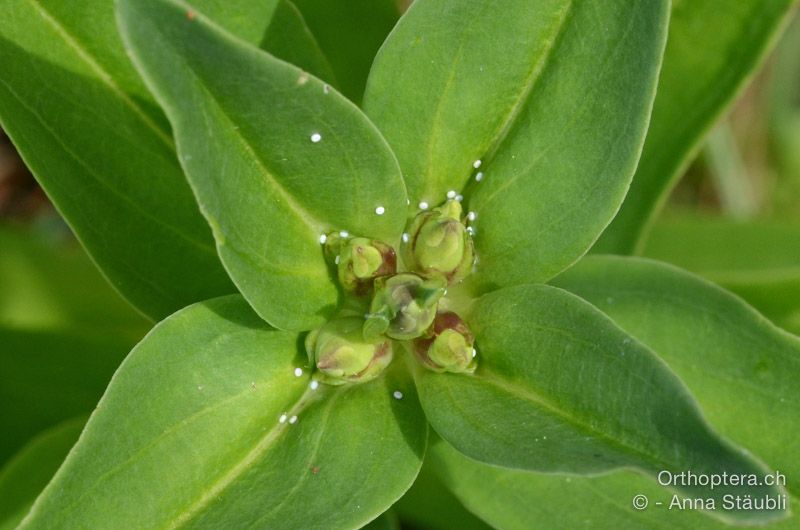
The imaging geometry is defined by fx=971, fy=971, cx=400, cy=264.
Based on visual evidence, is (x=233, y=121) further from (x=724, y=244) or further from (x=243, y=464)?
(x=724, y=244)

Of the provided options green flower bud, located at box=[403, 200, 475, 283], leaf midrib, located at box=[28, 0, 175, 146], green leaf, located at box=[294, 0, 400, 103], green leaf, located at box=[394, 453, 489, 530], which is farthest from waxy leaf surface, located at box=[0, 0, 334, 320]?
green leaf, located at box=[394, 453, 489, 530]

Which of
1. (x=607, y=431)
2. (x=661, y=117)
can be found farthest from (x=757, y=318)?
(x=661, y=117)

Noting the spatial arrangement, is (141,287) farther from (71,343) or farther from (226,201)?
(71,343)

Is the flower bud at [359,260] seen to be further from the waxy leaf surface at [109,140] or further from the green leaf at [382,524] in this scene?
the green leaf at [382,524]

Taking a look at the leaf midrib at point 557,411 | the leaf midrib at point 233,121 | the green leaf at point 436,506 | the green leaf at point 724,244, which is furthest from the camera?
the green leaf at point 724,244

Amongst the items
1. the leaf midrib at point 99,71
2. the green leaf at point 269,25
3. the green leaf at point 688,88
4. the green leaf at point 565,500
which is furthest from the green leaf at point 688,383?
the leaf midrib at point 99,71

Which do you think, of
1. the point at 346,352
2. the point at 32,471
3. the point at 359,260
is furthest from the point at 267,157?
the point at 32,471
